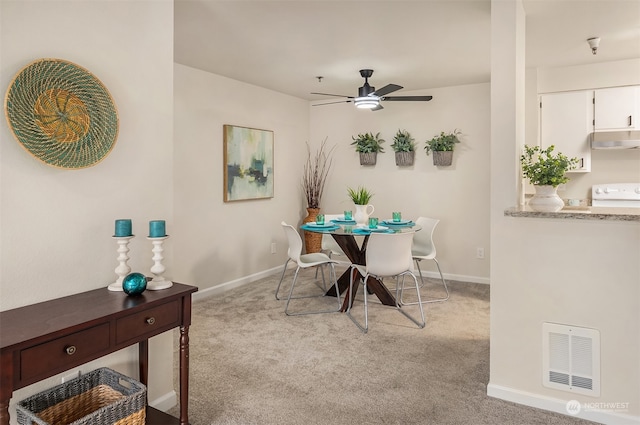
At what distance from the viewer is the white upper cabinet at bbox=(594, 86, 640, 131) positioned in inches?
160

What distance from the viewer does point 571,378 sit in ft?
7.43

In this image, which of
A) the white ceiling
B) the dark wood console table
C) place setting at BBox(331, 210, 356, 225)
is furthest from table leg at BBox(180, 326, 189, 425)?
place setting at BBox(331, 210, 356, 225)

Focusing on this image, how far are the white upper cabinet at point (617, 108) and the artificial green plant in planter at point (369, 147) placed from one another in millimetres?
2492

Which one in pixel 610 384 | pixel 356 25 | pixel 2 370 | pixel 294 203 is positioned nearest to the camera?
pixel 2 370

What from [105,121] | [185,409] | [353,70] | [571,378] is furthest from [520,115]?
[185,409]

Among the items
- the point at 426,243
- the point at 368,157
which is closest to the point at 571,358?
the point at 426,243

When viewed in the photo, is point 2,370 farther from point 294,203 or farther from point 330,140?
point 330,140

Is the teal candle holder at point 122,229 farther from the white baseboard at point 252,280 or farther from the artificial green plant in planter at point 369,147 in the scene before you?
the artificial green plant in planter at point 369,147

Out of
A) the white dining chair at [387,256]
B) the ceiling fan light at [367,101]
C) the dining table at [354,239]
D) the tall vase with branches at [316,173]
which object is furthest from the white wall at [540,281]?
the tall vase with branches at [316,173]

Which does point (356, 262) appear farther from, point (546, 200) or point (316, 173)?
point (316, 173)

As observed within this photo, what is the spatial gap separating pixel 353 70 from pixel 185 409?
354cm

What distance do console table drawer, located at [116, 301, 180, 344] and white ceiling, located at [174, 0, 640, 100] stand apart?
202 centimetres

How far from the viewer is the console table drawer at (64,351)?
1405 millimetres

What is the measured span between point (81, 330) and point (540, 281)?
2.27 m
